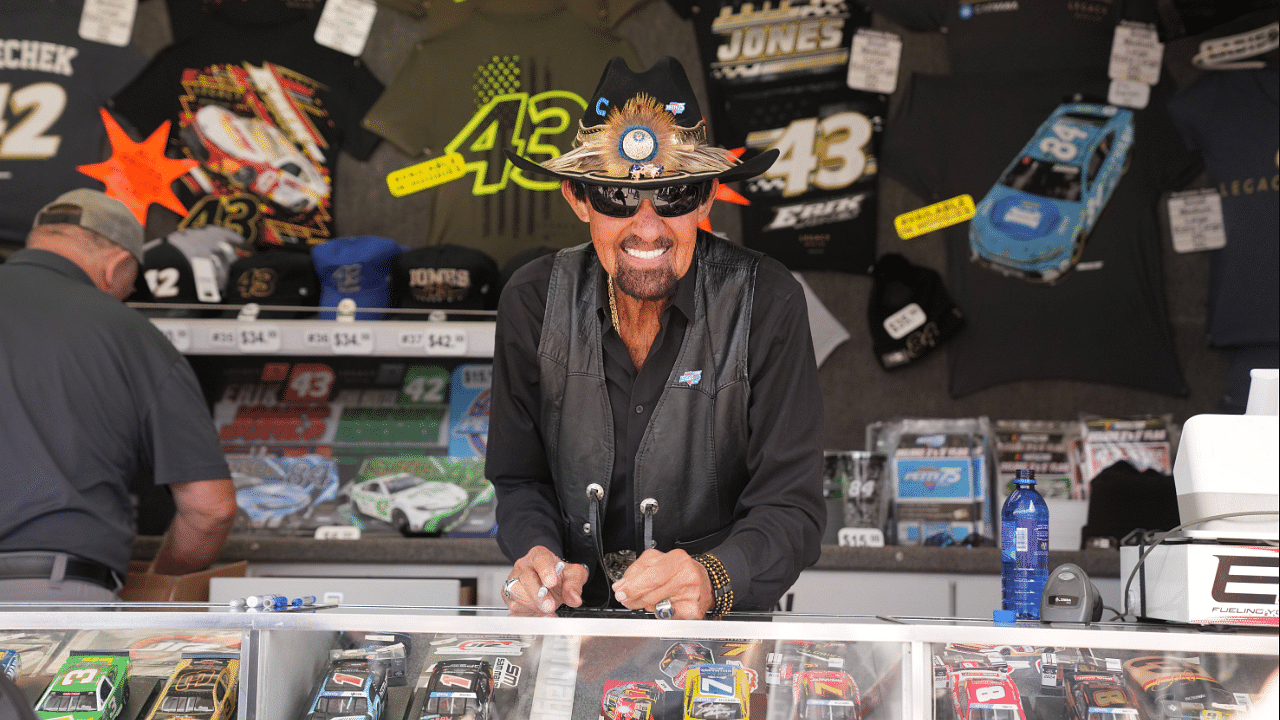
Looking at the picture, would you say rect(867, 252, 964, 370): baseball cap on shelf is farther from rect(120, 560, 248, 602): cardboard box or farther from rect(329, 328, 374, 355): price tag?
rect(120, 560, 248, 602): cardboard box

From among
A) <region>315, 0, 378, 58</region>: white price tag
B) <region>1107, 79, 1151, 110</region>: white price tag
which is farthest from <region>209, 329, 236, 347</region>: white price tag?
<region>1107, 79, 1151, 110</region>: white price tag

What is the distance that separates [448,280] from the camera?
349cm

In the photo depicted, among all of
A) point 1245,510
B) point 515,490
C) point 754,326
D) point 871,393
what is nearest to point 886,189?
point 871,393

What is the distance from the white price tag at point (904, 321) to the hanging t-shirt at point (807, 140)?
21cm

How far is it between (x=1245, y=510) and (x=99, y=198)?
278 centimetres

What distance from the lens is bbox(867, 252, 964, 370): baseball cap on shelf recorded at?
3881mm

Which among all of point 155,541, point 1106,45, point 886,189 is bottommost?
point 155,541

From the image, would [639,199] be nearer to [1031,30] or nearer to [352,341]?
[352,341]

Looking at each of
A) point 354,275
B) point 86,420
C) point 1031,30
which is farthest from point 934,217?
point 86,420

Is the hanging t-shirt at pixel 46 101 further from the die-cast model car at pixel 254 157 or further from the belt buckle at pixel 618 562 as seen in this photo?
the belt buckle at pixel 618 562

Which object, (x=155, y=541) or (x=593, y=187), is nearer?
(x=593, y=187)

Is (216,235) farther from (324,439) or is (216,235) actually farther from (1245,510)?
(1245,510)

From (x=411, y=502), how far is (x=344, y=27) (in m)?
1.90

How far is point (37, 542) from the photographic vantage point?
2449 mm
